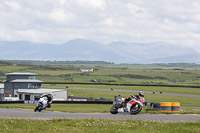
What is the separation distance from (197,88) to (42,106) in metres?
83.0

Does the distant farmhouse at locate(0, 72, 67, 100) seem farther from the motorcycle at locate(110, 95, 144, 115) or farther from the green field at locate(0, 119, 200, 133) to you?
the green field at locate(0, 119, 200, 133)

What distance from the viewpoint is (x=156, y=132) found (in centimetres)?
1956

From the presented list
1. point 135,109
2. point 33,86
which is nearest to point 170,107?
point 135,109

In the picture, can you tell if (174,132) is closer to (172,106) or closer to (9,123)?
(9,123)

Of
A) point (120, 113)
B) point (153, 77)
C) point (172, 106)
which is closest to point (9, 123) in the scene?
point (120, 113)

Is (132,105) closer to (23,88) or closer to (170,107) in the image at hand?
(170,107)

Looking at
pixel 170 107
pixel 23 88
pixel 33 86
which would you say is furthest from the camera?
pixel 33 86

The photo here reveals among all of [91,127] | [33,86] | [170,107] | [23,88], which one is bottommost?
[91,127]

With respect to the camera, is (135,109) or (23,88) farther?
(23,88)

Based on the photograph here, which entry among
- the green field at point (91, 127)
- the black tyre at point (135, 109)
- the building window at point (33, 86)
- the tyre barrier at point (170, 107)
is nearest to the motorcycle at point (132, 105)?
the black tyre at point (135, 109)

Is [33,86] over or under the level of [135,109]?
over

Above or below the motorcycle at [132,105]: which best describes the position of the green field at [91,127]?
below

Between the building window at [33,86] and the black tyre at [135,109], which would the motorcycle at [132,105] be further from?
the building window at [33,86]

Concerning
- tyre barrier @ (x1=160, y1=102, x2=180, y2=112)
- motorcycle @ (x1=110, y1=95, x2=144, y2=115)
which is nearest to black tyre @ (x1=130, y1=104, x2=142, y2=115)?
motorcycle @ (x1=110, y1=95, x2=144, y2=115)
